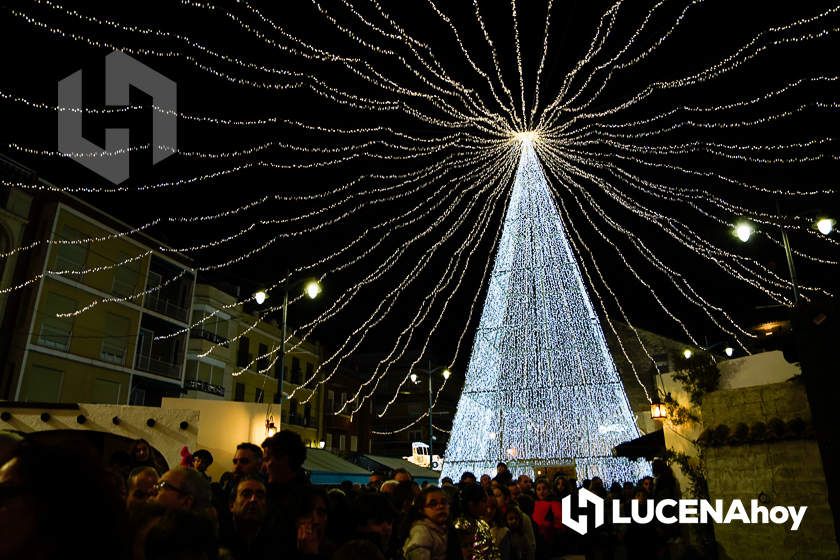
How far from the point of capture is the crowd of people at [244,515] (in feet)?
4.41

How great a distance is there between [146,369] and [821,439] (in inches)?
1009

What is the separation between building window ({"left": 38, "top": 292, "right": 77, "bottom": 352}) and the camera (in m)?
21.0

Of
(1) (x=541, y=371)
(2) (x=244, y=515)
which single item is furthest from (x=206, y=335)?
(2) (x=244, y=515)

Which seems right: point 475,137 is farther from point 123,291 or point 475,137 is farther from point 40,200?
point 123,291

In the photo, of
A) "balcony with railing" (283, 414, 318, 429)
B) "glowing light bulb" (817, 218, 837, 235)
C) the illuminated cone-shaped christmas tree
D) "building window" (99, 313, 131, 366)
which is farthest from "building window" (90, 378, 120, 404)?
"glowing light bulb" (817, 218, 837, 235)

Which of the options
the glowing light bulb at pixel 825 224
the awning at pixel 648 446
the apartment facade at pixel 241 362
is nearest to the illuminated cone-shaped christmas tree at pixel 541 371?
the awning at pixel 648 446

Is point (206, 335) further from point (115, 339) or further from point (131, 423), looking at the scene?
point (131, 423)

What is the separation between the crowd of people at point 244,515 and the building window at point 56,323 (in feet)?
58.1

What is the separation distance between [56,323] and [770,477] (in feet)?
76.2

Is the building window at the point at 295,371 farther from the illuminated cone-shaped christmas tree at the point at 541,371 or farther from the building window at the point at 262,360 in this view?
the illuminated cone-shaped christmas tree at the point at 541,371

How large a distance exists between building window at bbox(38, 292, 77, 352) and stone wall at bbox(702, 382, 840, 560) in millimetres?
22103

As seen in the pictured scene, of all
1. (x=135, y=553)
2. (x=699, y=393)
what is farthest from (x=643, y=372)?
(x=135, y=553)

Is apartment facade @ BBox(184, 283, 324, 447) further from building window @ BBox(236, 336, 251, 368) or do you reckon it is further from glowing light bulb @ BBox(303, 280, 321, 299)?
glowing light bulb @ BBox(303, 280, 321, 299)

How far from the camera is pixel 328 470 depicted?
17766 mm
